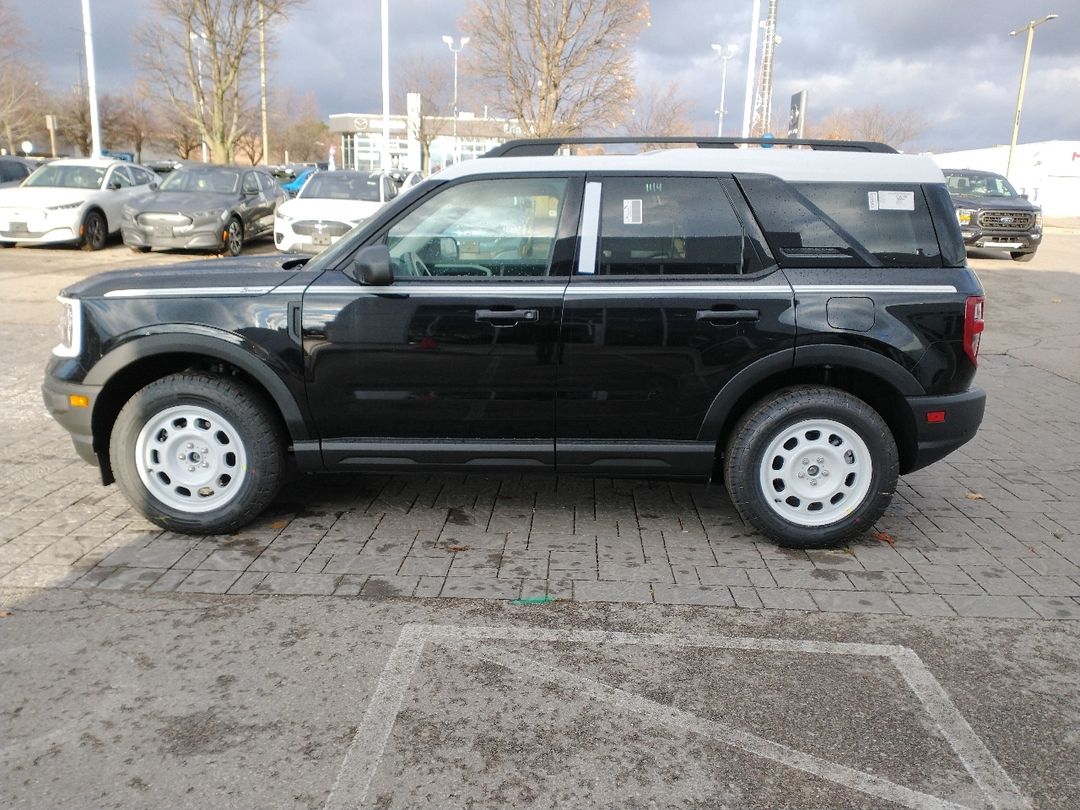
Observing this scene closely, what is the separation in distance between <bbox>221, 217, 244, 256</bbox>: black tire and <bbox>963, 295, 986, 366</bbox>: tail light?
14.4 meters

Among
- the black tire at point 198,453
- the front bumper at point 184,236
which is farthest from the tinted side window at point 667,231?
the front bumper at point 184,236

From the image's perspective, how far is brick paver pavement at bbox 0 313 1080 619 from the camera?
159 inches

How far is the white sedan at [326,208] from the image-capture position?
14.3 meters

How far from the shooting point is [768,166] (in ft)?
14.6

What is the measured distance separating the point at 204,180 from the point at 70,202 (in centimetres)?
240

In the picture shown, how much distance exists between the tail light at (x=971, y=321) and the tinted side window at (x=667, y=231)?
1095mm

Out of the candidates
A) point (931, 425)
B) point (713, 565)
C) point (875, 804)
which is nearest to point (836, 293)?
point (931, 425)

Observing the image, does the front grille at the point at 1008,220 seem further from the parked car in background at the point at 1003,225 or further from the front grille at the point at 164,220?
the front grille at the point at 164,220

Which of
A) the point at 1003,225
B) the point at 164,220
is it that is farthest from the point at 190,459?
the point at 1003,225

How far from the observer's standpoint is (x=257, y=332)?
4.34 metres

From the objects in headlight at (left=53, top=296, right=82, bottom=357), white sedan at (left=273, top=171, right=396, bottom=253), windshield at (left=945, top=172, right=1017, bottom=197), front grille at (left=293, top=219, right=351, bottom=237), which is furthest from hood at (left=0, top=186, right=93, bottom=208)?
windshield at (left=945, top=172, right=1017, bottom=197)

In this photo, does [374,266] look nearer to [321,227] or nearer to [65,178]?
[321,227]

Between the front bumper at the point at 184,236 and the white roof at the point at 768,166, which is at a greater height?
the white roof at the point at 768,166

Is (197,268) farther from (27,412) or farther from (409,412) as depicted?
(27,412)
